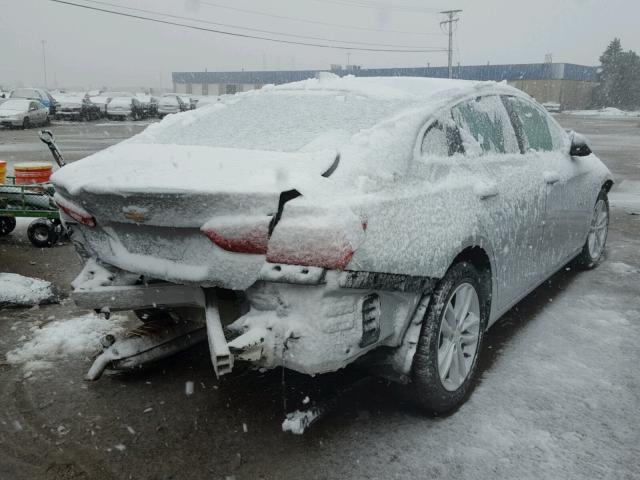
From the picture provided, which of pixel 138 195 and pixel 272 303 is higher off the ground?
pixel 138 195

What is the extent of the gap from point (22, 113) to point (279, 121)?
26641 millimetres

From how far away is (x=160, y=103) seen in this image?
3659 centimetres

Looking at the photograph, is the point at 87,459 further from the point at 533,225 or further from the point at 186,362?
the point at 533,225

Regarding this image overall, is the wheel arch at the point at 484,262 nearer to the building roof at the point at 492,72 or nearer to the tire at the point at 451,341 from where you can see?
the tire at the point at 451,341

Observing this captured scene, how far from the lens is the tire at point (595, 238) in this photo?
550 cm

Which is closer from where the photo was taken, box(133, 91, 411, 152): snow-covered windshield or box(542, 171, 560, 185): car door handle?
box(133, 91, 411, 152): snow-covered windshield

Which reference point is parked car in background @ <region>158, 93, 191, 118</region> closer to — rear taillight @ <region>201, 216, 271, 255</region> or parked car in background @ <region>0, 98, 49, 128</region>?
parked car in background @ <region>0, 98, 49, 128</region>

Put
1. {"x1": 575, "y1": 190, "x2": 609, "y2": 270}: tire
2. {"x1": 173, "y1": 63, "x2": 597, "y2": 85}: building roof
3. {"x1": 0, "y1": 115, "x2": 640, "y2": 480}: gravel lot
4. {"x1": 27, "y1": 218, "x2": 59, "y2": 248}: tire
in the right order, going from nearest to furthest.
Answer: {"x1": 0, "y1": 115, "x2": 640, "y2": 480}: gravel lot → {"x1": 575, "y1": 190, "x2": 609, "y2": 270}: tire → {"x1": 27, "y1": 218, "x2": 59, "y2": 248}: tire → {"x1": 173, "y1": 63, "x2": 597, "y2": 85}: building roof

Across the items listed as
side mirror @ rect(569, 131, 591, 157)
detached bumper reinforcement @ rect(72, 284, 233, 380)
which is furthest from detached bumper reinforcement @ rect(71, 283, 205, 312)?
side mirror @ rect(569, 131, 591, 157)

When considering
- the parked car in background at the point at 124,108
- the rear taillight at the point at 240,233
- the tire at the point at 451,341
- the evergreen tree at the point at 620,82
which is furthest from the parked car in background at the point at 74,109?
the evergreen tree at the point at 620,82

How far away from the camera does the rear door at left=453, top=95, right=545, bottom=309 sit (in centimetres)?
341

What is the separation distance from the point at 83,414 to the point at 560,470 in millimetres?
2333

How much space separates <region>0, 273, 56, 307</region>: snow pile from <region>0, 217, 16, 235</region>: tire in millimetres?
2488

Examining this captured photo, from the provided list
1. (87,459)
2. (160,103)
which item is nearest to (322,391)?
(87,459)
